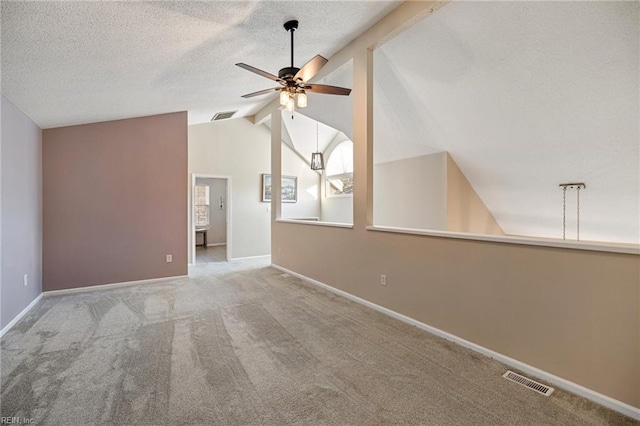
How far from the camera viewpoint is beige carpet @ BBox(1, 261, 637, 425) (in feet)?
5.57

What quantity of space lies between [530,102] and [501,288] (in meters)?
2.14

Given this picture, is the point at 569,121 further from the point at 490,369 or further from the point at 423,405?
the point at 423,405

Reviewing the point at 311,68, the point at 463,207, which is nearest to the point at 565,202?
the point at 463,207

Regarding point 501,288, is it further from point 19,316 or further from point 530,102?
point 19,316

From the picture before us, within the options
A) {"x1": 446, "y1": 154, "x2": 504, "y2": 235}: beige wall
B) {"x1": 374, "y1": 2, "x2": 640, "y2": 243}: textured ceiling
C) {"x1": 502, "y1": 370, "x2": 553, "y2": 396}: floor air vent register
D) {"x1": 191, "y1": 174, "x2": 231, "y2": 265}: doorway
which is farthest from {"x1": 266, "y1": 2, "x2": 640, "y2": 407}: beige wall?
{"x1": 191, "y1": 174, "x2": 231, "y2": 265}: doorway

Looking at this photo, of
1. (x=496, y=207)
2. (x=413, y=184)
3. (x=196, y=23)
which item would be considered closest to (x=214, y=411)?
(x=196, y=23)

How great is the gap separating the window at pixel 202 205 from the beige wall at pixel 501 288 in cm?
638

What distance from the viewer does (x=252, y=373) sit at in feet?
6.91

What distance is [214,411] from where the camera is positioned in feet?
5.66

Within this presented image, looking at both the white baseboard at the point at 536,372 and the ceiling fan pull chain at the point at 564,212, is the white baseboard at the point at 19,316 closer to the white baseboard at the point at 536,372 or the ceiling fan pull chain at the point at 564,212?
the white baseboard at the point at 536,372

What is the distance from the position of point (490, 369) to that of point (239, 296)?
289 centimetres

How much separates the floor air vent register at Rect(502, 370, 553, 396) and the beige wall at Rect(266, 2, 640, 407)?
0.42 feet

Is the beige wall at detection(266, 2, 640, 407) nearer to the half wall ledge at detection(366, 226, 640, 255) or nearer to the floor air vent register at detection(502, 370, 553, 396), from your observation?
the half wall ledge at detection(366, 226, 640, 255)

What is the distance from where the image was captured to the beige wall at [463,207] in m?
4.72
